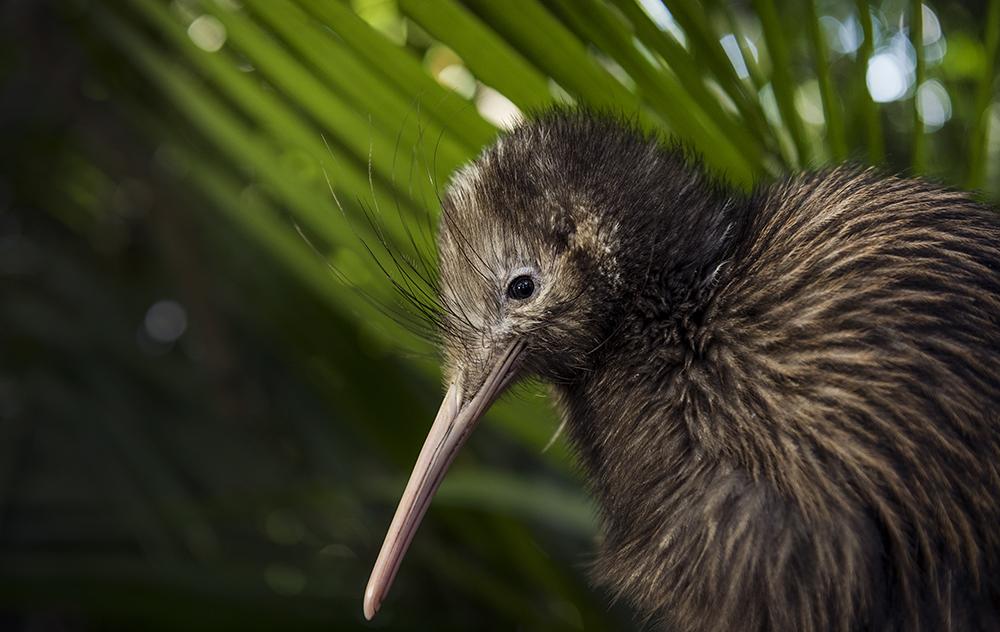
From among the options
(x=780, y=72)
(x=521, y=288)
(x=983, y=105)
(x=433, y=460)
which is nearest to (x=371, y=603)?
(x=433, y=460)

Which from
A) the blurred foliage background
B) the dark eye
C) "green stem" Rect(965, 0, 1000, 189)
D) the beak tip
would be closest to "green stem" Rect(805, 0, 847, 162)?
the blurred foliage background

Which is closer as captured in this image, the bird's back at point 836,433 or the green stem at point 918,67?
the bird's back at point 836,433

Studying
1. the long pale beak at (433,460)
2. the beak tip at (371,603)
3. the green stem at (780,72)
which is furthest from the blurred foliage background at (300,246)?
the beak tip at (371,603)

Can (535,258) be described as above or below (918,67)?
below

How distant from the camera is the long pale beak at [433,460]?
103cm

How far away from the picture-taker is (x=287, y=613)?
1312mm

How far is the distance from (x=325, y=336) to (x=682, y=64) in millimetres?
863

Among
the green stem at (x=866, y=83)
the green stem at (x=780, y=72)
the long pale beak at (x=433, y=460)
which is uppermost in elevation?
the green stem at (x=866, y=83)

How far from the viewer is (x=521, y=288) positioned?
1104 millimetres

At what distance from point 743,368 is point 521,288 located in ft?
0.89

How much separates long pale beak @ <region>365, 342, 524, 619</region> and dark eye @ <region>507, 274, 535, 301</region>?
Answer: 47 mm

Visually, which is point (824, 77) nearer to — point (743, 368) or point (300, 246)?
point (743, 368)

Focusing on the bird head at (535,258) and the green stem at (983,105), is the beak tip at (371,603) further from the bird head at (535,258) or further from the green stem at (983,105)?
the green stem at (983,105)

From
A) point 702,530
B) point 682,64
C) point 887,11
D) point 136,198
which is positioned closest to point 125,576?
point 702,530
